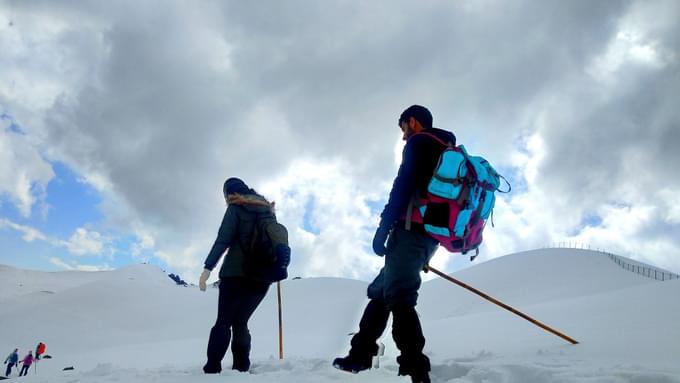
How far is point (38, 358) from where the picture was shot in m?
18.6

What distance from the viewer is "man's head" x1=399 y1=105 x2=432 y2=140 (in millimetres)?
3605

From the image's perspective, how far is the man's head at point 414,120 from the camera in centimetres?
361

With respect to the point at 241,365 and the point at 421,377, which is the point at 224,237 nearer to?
the point at 241,365

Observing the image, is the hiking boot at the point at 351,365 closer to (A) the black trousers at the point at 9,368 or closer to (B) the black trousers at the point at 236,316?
(B) the black trousers at the point at 236,316

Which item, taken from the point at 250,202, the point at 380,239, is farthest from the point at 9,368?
the point at 380,239

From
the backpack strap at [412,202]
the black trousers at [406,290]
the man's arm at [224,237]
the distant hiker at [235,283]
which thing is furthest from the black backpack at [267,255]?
the backpack strap at [412,202]

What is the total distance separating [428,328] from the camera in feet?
29.3

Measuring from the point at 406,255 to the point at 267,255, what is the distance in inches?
72.9

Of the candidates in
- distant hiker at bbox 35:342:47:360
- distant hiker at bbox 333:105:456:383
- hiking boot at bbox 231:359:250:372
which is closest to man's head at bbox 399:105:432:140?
distant hiker at bbox 333:105:456:383

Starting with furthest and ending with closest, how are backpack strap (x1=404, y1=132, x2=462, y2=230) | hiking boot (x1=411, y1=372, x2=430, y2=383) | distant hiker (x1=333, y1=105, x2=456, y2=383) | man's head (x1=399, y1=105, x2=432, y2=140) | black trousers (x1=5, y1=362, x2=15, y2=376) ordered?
1. black trousers (x1=5, y1=362, x2=15, y2=376)
2. man's head (x1=399, y1=105, x2=432, y2=140)
3. backpack strap (x1=404, y1=132, x2=462, y2=230)
4. distant hiker (x1=333, y1=105, x2=456, y2=383)
5. hiking boot (x1=411, y1=372, x2=430, y2=383)

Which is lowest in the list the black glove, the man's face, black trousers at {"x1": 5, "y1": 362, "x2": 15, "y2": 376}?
black trousers at {"x1": 5, "y1": 362, "x2": 15, "y2": 376}

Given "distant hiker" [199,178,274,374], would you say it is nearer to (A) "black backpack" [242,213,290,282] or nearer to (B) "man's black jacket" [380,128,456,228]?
(A) "black backpack" [242,213,290,282]

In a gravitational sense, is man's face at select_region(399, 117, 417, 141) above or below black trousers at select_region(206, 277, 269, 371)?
above

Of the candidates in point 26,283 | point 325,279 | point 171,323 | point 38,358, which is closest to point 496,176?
point 38,358
